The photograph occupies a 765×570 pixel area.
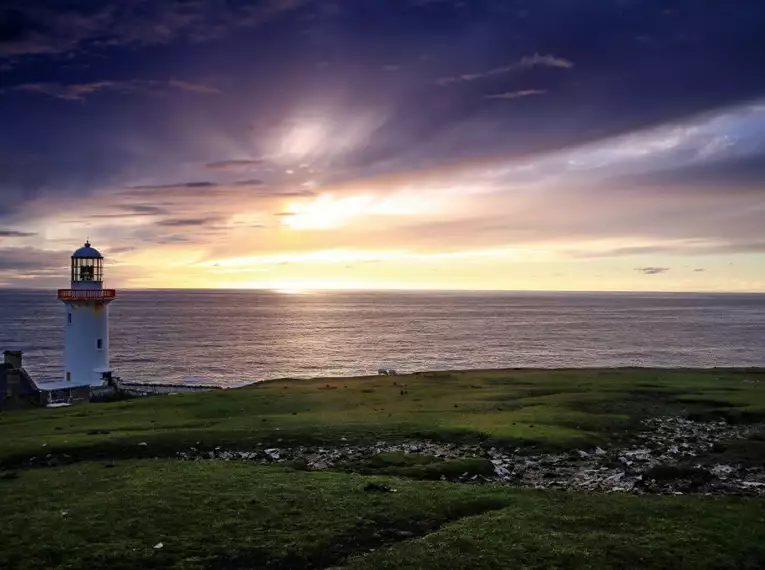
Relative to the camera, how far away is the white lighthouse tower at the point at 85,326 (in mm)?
63875

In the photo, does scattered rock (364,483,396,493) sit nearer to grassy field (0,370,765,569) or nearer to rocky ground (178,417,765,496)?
grassy field (0,370,765,569)

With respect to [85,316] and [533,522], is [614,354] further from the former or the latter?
[533,522]

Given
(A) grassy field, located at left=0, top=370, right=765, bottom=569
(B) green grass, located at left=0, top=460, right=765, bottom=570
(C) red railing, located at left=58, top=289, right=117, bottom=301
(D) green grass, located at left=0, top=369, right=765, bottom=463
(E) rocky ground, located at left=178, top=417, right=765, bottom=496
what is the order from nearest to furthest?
1. (B) green grass, located at left=0, top=460, right=765, bottom=570
2. (A) grassy field, located at left=0, top=370, right=765, bottom=569
3. (E) rocky ground, located at left=178, top=417, right=765, bottom=496
4. (D) green grass, located at left=0, top=369, right=765, bottom=463
5. (C) red railing, located at left=58, top=289, right=117, bottom=301

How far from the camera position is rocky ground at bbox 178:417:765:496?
83.7 ft

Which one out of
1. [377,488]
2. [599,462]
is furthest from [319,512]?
[599,462]

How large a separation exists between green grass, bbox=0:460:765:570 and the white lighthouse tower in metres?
42.4

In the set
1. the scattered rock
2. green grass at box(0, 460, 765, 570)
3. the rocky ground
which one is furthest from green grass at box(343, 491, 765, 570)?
the scattered rock

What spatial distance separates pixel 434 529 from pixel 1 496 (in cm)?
1598

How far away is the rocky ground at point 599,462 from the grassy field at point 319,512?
137 cm

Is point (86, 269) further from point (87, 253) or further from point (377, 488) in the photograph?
point (377, 488)

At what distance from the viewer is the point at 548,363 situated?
387 feet

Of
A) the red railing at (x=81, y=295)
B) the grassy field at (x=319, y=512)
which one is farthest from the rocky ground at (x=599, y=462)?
the red railing at (x=81, y=295)

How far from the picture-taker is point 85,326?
210 ft

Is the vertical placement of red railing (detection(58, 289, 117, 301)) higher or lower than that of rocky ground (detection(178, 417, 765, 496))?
higher
